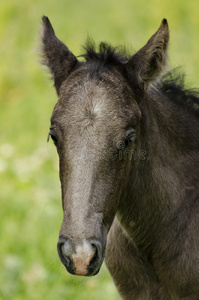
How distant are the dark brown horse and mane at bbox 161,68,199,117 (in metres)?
0.01

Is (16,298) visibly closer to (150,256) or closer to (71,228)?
(150,256)

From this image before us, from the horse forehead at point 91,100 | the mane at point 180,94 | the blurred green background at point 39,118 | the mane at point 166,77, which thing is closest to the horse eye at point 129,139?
the horse forehead at point 91,100

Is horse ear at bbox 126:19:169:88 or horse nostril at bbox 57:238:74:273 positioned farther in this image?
horse ear at bbox 126:19:169:88

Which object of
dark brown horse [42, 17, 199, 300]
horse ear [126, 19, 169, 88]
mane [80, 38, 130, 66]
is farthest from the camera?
mane [80, 38, 130, 66]

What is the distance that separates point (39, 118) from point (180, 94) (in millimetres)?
6814

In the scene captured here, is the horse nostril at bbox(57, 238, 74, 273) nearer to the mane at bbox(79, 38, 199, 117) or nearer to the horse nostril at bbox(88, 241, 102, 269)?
the horse nostril at bbox(88, 241, 102, 269)

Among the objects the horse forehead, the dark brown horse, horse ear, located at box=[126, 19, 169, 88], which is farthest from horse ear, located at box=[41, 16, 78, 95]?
horse ear, located at box=[126, 19, 169, 88]

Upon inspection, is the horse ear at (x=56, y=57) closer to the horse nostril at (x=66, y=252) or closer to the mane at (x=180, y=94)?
the mane at (x=180, y=94)

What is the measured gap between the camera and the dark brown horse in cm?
353

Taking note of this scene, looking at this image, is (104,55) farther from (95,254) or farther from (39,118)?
(39,118)

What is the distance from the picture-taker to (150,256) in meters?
4.36

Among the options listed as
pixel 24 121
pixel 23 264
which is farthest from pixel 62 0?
pixel 23 264

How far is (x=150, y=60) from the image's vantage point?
3.96 metres

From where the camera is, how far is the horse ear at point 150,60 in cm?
386
